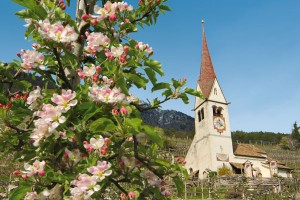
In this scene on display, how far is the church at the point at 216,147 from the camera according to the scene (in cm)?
3484

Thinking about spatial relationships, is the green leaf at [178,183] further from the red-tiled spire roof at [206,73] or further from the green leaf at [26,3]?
the red-tiled spire roof at [206,73]

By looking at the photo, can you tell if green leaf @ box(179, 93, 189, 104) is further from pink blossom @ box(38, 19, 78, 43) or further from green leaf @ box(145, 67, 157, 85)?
pink blossom @ box(38, 19, 78, 43)

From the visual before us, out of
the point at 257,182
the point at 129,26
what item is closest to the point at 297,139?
the point at 257,182

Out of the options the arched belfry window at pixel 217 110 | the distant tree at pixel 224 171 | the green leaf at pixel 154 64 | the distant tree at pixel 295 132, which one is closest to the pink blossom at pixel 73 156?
the green leaf at pixel 154 64

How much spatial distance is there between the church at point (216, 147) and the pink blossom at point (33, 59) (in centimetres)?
3285

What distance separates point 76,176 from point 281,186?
2624 cm

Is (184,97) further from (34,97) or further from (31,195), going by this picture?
(31,195)

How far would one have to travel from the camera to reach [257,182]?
88.9 ft

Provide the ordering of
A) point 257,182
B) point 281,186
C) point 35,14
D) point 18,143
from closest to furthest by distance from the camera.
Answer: point 35,14 < point 18,143 < point 281,186 < point 257,182

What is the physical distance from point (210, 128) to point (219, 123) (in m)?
1.64

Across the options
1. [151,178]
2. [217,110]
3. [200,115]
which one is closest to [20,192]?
[151,178]

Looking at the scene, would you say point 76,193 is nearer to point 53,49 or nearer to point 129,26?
point 53,49

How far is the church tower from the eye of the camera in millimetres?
35062

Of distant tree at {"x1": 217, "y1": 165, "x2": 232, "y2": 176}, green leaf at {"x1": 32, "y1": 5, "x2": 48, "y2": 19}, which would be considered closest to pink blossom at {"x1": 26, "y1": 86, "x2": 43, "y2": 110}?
green leaf at {"x1": 32, "y1": 5, "x2": 48, "y2": 19}
